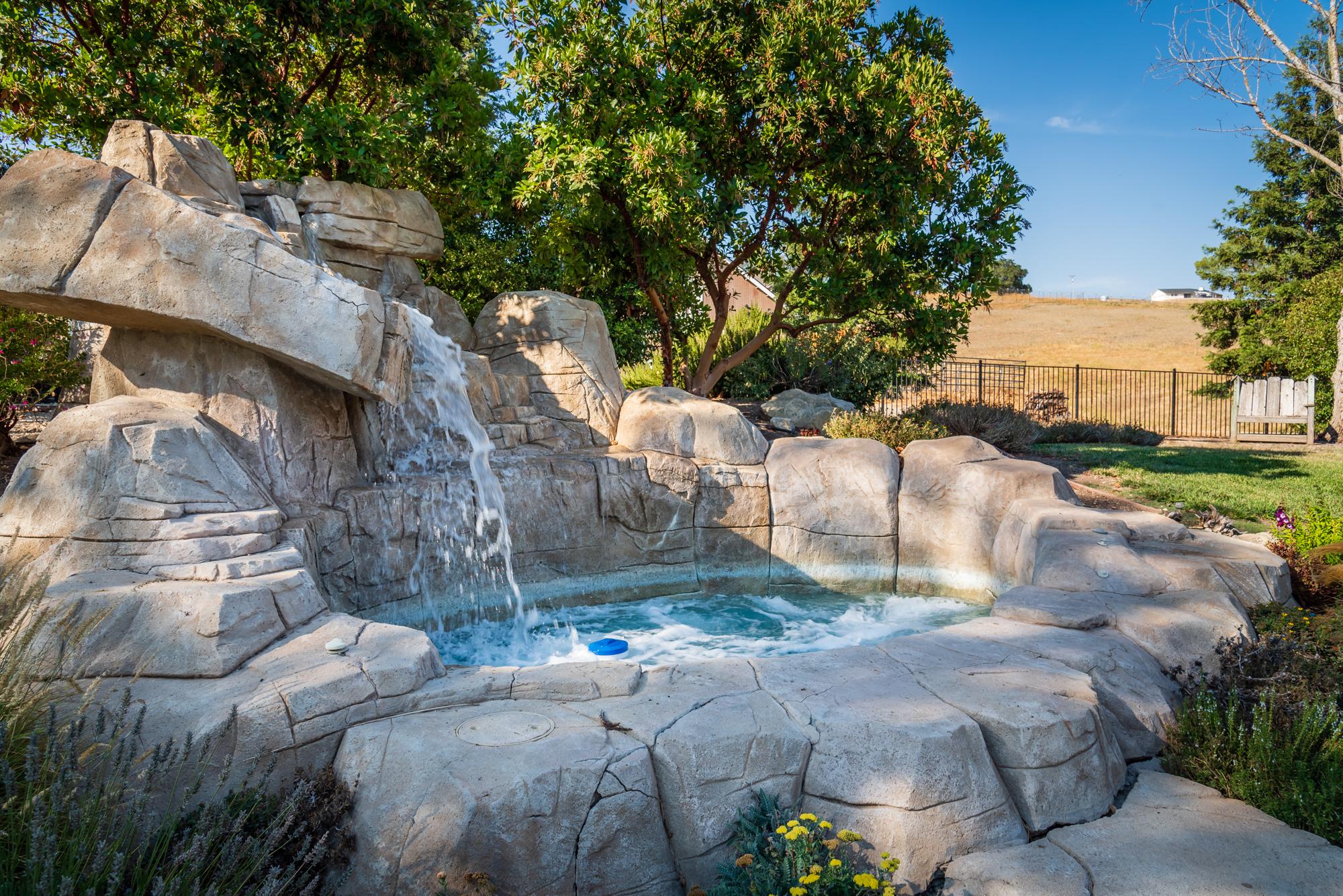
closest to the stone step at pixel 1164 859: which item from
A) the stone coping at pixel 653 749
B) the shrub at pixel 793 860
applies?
the stone coping at pixel 653 749

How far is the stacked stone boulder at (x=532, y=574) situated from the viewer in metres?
3.16

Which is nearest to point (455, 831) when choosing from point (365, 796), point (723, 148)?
point (365, 796)

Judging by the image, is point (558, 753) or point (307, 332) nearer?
point (558, 753)

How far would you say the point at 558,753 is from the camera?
10.3 ft

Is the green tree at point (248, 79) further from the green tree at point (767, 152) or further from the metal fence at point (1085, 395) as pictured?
the metal fence at point (1085, 395)

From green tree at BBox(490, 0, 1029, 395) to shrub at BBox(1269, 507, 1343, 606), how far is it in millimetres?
4281

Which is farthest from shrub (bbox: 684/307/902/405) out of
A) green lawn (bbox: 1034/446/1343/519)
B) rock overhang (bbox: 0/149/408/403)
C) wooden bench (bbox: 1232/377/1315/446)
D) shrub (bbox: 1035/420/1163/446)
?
rock overhang (bbox: 0/149/408/403)

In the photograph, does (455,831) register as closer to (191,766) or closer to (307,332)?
(191,766)

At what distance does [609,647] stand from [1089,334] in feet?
142

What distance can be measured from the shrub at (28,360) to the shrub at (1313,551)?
35.2 feet

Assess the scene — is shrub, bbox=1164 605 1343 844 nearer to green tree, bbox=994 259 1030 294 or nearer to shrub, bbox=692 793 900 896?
shrub, bbox=692 793 900 896

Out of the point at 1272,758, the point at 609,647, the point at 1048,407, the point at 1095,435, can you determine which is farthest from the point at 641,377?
the point at 1272,758

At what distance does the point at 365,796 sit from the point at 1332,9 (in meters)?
18.0

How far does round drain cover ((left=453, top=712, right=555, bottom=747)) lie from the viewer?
3244 millimetres
